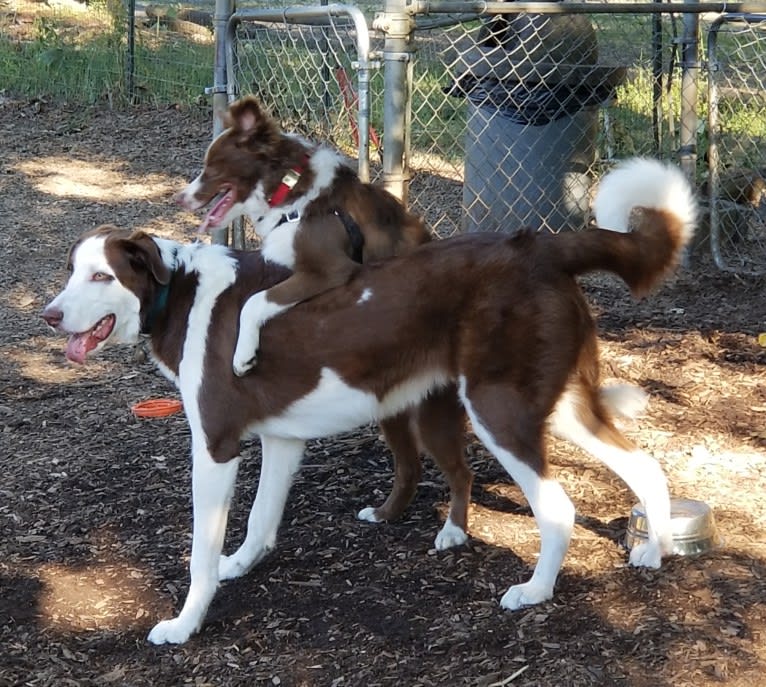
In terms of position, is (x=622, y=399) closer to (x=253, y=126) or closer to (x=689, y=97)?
(x=253, y=126)

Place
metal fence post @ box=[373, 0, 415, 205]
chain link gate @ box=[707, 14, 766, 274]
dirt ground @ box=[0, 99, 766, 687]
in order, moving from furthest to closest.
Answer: chain link gate @ box=[707, 14, 766, 274], metal fence post @ box=[373, 0, 415, 205], dirt ground @ box=[0, 99, 766, 687]

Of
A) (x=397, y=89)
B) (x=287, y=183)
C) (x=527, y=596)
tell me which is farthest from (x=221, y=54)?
(x=527, y=596)

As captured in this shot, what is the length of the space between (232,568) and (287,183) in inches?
61.0

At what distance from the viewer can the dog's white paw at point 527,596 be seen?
12.5 feet

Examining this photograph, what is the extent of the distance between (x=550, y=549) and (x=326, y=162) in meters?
1.83

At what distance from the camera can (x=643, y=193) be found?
3850mm

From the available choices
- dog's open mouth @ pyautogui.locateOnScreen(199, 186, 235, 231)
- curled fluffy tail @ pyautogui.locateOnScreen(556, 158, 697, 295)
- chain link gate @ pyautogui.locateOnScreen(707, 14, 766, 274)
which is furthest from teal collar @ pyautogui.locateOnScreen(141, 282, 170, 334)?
chain link gate @ pyautogui.locateOnScreen(707, 14, 766, 274)

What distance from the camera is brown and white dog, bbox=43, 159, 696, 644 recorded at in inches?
148

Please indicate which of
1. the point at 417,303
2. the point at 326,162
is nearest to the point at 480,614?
the point at 417,303

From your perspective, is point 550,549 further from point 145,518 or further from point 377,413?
point 145,518

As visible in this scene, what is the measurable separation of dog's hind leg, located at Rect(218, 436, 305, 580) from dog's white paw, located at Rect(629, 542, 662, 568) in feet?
4.28

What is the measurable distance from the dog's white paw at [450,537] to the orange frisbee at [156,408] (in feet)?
6.51

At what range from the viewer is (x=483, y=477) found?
197 inches

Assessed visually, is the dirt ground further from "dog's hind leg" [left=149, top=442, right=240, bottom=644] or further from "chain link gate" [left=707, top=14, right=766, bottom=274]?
"chain link gate" [left=707, top=14, right=766, bottom=274]
